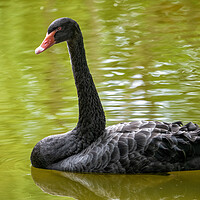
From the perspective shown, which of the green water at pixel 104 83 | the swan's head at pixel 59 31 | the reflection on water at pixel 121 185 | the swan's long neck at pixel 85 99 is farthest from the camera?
the swan's long neck at pixel 85 99

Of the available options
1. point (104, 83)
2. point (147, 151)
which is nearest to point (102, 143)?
point (147, 151)

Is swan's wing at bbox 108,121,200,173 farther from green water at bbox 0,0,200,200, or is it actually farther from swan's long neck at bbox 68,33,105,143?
swan's long neck at bbox 68,33,105,143

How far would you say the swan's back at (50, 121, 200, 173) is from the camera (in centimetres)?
547

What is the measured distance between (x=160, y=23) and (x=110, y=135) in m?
7.45

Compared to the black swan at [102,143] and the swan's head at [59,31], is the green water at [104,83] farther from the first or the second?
the swan's head at [59,31]

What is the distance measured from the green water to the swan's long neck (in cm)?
51

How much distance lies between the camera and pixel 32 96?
812 cm

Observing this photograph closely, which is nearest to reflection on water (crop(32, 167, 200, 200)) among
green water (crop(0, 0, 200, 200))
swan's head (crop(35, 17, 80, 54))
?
green water (crop(0, 0, 200, 200))

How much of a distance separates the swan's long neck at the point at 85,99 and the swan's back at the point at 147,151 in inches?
9.6

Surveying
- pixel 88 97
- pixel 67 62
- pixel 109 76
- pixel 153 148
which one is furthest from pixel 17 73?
pixel 153 148

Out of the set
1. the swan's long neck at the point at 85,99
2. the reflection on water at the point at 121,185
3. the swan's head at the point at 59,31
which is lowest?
the reflection on water at the point at 121,185

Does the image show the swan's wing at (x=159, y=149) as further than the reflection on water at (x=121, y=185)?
Yes

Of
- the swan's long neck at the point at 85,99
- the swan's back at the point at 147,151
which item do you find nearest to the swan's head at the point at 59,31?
the swan's long neck at the point at 85,99

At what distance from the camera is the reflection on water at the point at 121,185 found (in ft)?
16.9
